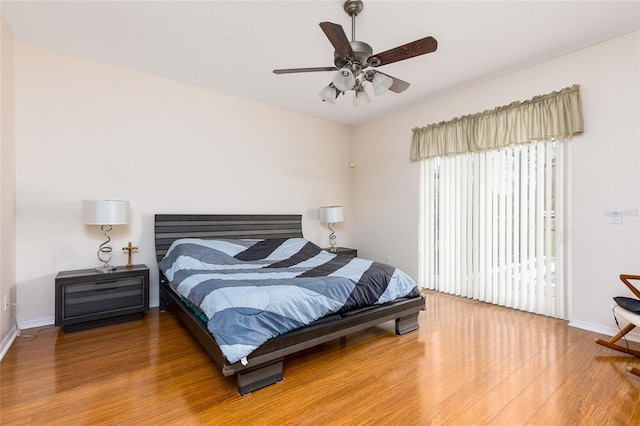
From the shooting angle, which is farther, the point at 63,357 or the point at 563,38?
the point at 563,38

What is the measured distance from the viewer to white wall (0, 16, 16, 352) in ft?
8.70

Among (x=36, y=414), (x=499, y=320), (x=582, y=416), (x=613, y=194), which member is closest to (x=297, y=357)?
(x=36, y=414)

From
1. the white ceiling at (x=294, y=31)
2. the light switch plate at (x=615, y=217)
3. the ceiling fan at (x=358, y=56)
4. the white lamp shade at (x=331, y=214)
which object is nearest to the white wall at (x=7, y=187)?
the white ceiling at (x=294, y=31)

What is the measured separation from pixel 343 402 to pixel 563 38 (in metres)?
3.93

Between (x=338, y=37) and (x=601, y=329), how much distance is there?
3780 millimetres

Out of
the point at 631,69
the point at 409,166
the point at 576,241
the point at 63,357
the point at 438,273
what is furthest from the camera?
the point at 409,166

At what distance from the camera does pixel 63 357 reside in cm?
254

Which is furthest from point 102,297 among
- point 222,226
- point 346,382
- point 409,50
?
point 409,50

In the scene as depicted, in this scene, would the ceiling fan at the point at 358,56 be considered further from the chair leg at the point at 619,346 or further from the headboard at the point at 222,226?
the chair leg at the point at 619,346

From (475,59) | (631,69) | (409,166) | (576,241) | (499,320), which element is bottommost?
(499,320)

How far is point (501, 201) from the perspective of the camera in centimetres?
388

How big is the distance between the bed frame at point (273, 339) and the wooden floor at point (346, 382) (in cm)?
14

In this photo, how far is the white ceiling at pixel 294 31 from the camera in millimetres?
2578

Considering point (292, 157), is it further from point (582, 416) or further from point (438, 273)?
point (582, 416)
